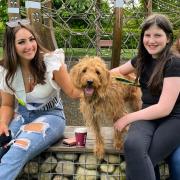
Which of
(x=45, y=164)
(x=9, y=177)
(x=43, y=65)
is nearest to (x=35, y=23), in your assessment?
(x=43, y=65)

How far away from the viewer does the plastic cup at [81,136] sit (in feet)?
11.1

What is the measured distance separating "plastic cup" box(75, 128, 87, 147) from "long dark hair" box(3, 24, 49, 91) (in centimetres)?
48

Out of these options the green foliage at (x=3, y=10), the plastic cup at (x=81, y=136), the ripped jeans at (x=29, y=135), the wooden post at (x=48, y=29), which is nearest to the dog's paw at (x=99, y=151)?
the plastic cup at (x=81, y=136)

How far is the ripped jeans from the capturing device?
304 centimetres

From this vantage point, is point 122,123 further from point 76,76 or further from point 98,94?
point 76,76

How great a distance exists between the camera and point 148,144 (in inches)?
114

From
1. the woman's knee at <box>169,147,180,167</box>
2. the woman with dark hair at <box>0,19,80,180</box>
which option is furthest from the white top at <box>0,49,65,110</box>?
the woman's knee at <box>169,147,180,167</box>

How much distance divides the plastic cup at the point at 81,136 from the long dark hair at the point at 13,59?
18.8 inches

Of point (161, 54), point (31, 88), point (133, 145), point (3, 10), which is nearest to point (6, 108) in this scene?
point (31, 88)

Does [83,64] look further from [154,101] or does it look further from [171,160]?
Result: [171,160]

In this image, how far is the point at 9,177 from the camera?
9.84 ft

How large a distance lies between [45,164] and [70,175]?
0.73ft

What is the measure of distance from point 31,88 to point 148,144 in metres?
1.08

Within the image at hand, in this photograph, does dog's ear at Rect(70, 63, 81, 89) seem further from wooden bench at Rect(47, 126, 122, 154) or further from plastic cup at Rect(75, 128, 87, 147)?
wooden bench at Rect(47, 126, 122, 154)
